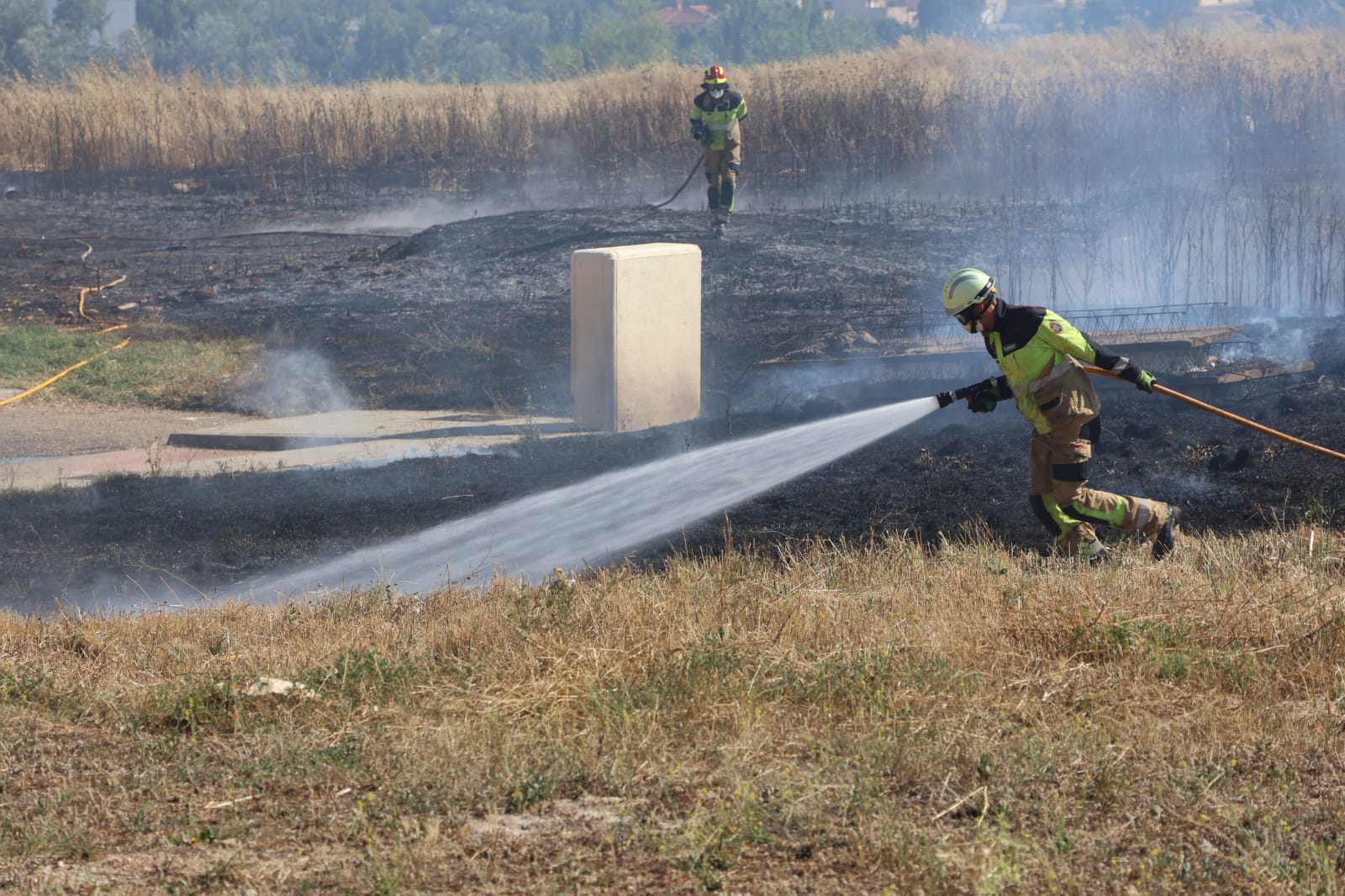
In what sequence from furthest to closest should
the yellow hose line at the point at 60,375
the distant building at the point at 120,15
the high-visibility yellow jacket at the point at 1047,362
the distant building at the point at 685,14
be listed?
the distant building at the point at 685,14 → the distant building at the point at 120,15 → the yellow hose line at the point at 60,375 → the high-visibility yellow jacket at the point at 1047,362

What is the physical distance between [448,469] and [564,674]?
4138 mm

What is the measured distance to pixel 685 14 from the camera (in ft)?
277

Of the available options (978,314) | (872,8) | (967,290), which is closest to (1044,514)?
(978,314)

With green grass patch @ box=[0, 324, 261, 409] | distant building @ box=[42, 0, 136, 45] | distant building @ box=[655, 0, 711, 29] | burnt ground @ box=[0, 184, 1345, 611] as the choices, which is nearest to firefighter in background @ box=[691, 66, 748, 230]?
burnt ground @ box=[0, 184, 1345, 611]

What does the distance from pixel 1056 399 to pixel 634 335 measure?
406cm

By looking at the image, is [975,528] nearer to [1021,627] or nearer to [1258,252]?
[1021,627]

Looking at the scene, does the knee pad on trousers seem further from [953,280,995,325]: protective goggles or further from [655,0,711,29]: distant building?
[655,0,711,29]: distant building

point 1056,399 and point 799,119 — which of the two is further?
point 799,119

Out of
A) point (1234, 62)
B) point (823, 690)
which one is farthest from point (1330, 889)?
point (1234, 62)

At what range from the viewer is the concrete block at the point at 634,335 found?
9.33 metres

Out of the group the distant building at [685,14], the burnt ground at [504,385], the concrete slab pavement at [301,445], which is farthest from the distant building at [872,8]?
the concrete slab pavement at [301,445]

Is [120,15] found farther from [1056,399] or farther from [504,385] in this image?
[1056,399]

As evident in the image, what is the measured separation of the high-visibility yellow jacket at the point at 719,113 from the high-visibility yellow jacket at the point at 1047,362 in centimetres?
1017

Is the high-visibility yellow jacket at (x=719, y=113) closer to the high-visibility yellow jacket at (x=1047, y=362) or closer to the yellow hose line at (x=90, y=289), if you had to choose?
the yellow hose line at (x=90, y=289)
